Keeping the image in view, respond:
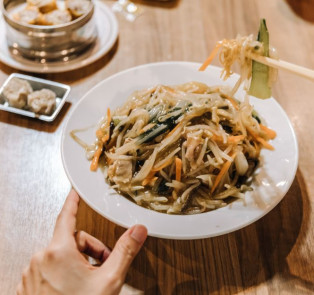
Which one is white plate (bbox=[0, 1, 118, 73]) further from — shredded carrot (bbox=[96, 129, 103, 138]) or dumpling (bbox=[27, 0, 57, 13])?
shredded carrot (bbox=[96, 129, 103, 138])

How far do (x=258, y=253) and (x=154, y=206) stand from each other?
1.61 ft

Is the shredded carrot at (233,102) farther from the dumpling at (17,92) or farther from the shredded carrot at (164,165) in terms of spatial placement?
the dumpling at (17,92)

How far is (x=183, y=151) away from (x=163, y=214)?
0.30 metres

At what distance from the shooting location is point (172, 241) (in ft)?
5.28

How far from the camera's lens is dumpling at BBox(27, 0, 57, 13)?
2.38m

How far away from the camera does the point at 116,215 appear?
143 cm

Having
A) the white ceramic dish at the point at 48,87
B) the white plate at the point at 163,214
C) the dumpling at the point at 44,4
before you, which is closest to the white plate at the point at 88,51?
the white ceramic dish at the point at 48,87

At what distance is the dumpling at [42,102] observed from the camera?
1.98m

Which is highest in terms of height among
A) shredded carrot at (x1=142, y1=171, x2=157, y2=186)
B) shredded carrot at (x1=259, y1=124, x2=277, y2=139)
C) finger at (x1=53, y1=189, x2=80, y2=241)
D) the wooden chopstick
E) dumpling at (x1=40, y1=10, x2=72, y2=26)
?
the wooden chopstick

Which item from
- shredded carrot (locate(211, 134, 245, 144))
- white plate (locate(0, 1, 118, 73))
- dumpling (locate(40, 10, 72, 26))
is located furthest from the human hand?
dumpling (locate(40, 10, 72, 26))

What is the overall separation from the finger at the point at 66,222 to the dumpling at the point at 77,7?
4.89ft

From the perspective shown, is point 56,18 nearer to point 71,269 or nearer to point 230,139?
point 230,139

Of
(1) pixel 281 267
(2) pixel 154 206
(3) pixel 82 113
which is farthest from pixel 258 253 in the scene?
(3) pixel 82 113

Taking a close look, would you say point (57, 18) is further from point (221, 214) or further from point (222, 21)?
point (221, 214)
